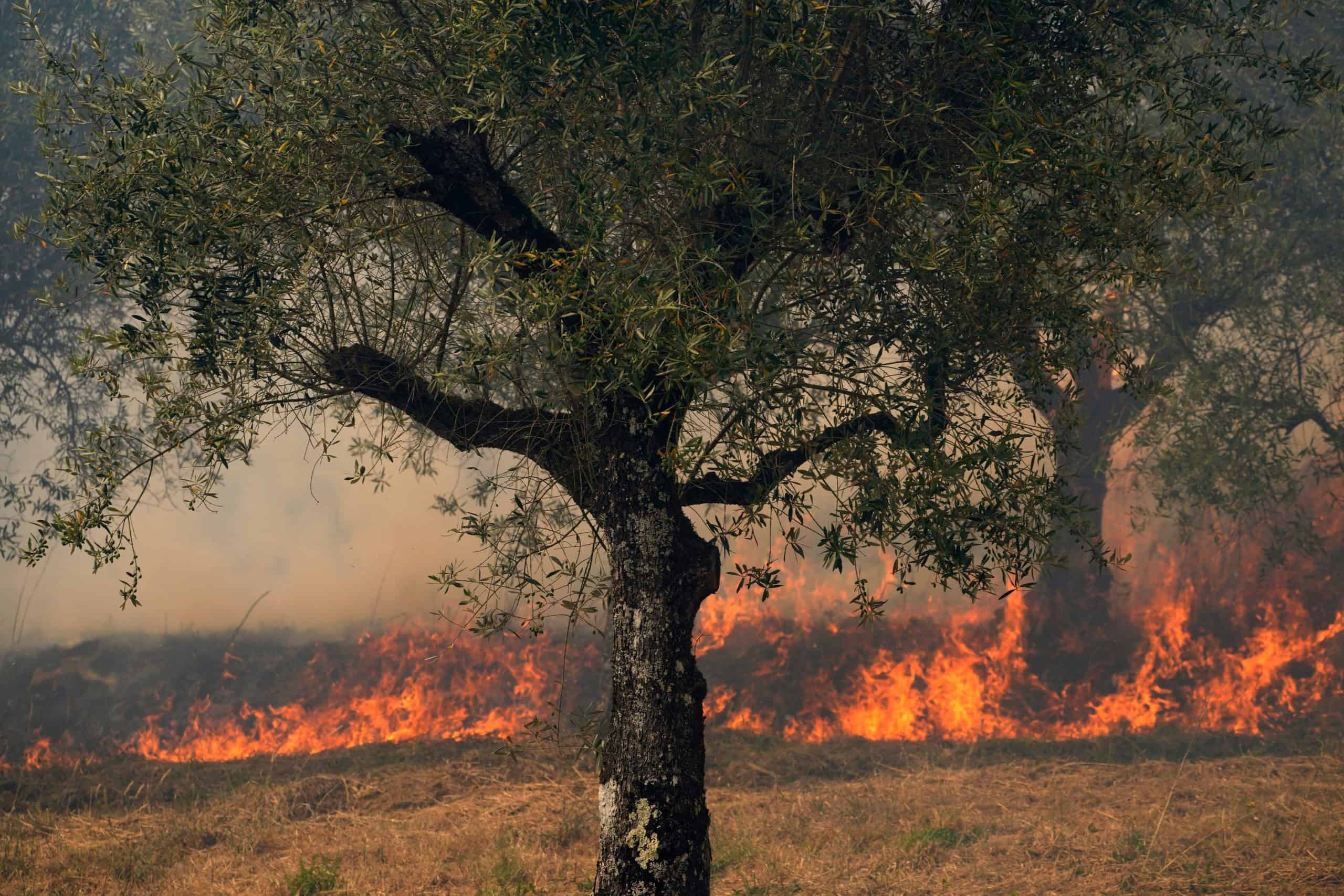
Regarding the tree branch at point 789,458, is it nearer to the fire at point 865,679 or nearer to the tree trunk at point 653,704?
the tree trunk at point 653,704

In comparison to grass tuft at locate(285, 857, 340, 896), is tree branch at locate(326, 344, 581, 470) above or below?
above

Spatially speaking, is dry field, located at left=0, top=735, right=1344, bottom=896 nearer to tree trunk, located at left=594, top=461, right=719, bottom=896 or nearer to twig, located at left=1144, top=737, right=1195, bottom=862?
twig, located at left=1144, top=737, right=1195, bottom=862

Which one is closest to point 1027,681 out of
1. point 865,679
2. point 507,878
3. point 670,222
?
point 865,679

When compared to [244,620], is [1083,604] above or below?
above

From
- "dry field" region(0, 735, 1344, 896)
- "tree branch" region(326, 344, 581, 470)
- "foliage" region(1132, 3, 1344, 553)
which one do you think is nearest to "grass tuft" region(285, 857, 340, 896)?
"dry field" region(0, 735, 1344, 896)

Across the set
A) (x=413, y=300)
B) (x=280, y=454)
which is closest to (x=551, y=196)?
(x=413, y=300)

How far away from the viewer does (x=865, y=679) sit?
22.1 m

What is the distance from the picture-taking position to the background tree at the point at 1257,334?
55.7 ft

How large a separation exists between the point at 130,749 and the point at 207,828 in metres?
8.72

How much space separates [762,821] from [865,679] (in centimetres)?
854

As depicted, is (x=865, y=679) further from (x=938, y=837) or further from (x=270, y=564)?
(x=270, y=564)

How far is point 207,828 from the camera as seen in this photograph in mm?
14039

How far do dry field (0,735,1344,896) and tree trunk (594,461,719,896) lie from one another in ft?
12.5

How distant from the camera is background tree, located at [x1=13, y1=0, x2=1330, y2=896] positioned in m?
7.18
